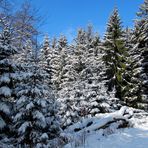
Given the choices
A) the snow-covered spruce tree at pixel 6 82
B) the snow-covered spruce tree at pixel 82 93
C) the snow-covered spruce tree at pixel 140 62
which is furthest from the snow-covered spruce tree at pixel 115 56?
the snow-covered spruce tree at pixel 6 82

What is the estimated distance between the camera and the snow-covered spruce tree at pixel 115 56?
29.8m

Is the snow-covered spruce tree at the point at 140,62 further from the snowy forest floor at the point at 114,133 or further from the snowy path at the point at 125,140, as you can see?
the snowy path at the point at 125,140

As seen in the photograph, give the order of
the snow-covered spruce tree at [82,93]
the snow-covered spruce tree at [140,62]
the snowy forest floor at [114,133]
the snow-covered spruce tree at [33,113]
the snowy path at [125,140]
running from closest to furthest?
the snowy path at [125,140] → the snowy forest floor at [114,133] → the snow-covered spruce tree at [33,113] → the snow-covered spruce tree at [82,93] → the snow-covered spruce tree at [140,62]

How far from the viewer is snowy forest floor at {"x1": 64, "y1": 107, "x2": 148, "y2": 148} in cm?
960

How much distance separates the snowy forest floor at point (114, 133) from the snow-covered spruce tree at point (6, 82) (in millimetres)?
2802

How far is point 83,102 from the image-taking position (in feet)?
74.1

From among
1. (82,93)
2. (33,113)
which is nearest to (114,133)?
(33,113)

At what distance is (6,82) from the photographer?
11766 millimetres

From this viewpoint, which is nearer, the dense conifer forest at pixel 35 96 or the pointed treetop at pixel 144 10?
the dense conifer forest at pixel 35 96

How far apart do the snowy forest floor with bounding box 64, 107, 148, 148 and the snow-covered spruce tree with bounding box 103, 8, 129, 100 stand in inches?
538

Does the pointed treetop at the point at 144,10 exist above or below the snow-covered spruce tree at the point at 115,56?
above

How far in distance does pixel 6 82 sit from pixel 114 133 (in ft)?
16.3

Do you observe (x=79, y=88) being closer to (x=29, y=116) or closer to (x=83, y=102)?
(x=83, y=102)

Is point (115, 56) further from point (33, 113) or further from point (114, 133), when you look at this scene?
point (33, 113)
